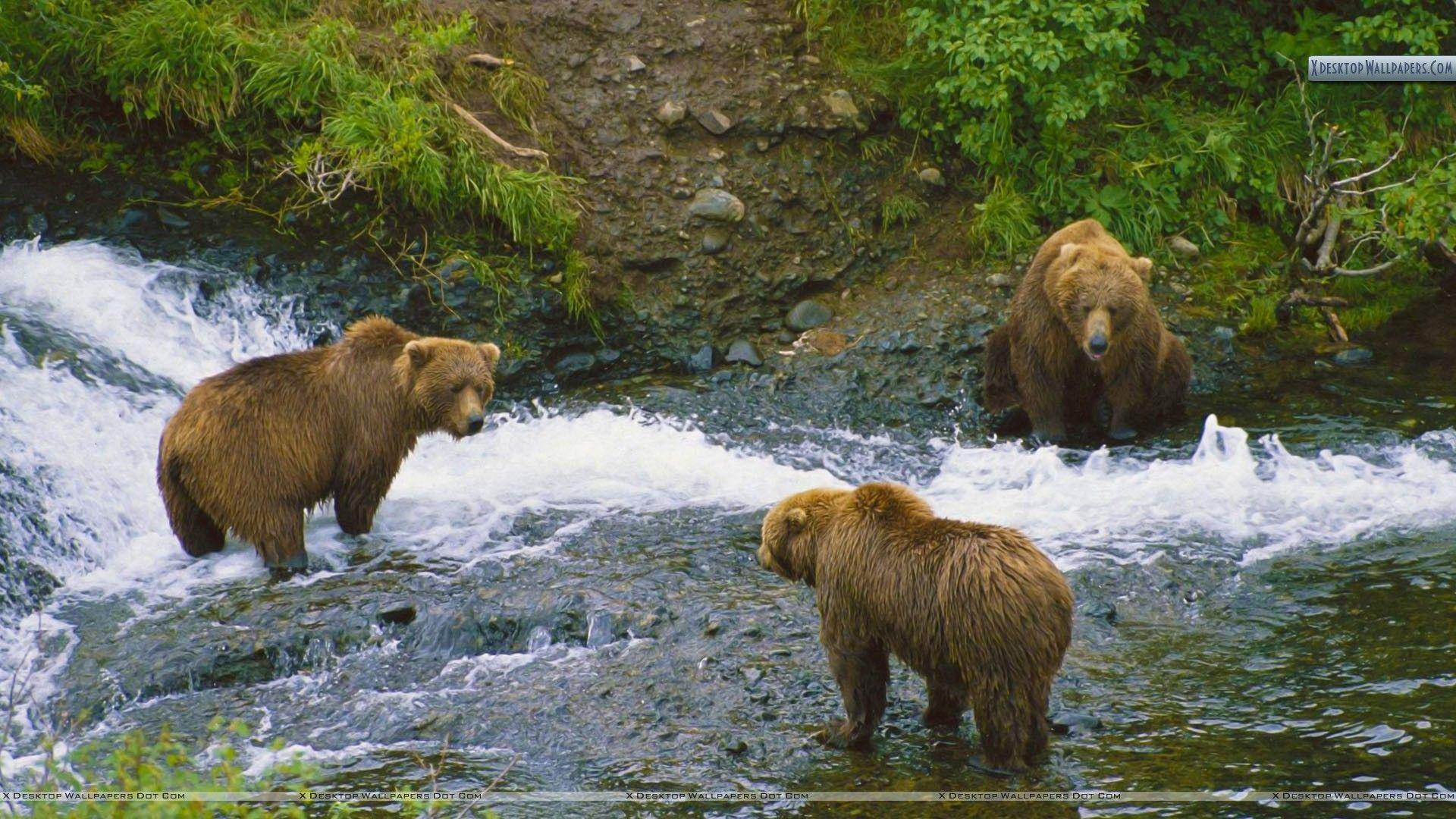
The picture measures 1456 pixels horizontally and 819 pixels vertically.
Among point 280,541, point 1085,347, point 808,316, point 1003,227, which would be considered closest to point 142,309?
point 280,541

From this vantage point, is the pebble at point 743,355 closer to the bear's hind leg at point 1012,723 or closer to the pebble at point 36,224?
the pebble at point 36,224

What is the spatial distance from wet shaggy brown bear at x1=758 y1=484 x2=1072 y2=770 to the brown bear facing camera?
3.48 meters

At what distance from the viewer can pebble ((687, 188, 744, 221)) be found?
11.2 metres

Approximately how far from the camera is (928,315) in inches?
426

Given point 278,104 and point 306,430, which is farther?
point 278,104

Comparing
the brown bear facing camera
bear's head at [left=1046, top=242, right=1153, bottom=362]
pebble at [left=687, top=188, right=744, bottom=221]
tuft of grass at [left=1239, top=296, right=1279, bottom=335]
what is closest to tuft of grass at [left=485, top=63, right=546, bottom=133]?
pebble at [left=687, top=188, right=744, bottom=221]

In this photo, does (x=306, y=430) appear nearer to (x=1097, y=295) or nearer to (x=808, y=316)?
(x=808, y=316)

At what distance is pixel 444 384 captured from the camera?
8039 millimetres

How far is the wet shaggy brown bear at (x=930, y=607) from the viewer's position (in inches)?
217

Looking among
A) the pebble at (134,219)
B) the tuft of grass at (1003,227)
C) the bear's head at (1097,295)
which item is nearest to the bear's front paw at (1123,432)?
the bear's head at (1097,295)

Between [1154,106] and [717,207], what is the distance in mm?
3471

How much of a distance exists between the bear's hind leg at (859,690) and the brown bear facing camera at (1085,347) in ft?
12.1

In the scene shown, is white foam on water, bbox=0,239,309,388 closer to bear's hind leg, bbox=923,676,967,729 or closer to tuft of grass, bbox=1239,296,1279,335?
bear's hind leg, bbox=923,676,967,729

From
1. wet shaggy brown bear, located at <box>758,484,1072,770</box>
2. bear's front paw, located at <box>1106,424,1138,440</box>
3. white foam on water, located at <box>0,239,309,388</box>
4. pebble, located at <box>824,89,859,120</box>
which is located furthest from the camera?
pebble, located at <box>824,89,859,120</box>
